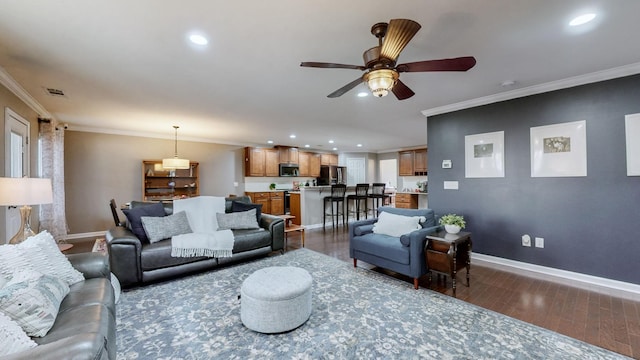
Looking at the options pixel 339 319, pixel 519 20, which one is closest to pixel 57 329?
pixel 339 319

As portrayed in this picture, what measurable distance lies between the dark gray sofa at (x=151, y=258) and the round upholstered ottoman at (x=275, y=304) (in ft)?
4.81

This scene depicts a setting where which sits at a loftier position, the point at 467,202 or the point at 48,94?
the point at 48,94

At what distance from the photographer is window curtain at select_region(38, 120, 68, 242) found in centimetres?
429

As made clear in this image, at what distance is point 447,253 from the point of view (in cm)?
278

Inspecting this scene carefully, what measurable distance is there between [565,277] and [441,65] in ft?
10.6

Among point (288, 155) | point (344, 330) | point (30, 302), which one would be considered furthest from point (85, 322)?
point (288, 155)

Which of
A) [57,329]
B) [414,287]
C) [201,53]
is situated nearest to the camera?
[57,329]

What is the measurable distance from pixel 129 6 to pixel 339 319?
9.47 feet

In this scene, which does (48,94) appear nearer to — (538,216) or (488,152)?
(488,152)

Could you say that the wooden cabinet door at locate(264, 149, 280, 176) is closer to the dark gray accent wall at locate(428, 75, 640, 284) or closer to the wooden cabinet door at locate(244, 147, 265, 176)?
the wooden cabinet door at locate(244, 147, 265, 176)

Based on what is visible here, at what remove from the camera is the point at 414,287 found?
288 cm

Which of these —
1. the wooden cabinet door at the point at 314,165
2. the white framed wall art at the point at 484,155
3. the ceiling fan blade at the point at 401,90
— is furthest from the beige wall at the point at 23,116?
the wooden cabinet door at the point at 314,165

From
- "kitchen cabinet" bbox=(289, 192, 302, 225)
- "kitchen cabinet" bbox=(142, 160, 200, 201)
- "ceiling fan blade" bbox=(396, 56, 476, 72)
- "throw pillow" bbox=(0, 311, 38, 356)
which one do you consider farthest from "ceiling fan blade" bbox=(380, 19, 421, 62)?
"kitchen cabinet" bbox=(142, 160, 200, 201)

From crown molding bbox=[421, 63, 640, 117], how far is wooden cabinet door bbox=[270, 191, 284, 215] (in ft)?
16.5
